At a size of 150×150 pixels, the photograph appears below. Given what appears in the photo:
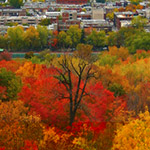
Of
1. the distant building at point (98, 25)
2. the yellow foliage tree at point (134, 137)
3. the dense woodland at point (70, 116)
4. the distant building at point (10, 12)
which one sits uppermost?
the yellow foliage tree at point (134, 137)

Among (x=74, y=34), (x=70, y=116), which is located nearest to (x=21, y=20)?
(x=74, y=34)

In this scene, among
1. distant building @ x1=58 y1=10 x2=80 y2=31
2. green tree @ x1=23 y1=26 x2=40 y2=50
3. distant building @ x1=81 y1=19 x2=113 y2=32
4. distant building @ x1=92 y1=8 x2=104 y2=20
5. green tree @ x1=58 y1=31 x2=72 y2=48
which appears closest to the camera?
green tree @ x1=23 y1=26 x2=40 y2=50

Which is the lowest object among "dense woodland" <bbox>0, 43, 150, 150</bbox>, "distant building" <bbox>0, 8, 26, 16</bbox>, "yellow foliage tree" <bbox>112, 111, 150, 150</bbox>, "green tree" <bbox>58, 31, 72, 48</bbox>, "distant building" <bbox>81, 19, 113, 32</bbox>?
"green tree" <bbox>58, 31, 72, 48</bbox>

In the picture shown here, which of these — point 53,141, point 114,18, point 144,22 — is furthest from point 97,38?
point 53,141

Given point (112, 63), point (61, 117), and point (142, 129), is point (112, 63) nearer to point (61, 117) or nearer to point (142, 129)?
point (61, 117)

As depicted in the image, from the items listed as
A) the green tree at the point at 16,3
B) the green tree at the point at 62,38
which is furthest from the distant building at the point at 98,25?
the green tree at the point at 16,3

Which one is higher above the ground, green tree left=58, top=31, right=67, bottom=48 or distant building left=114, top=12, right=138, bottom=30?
distant building left=114, top=12, right=138, bottom=30

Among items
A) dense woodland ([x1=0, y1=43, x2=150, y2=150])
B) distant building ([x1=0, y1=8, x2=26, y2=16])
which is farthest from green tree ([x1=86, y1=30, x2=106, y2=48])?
distant building ([x1=0, y1=8, x2=26, y2=16])

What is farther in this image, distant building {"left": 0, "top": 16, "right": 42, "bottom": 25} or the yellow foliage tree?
distant building {"left": 0, "top": 16, "right": 42, "bottom": 25}

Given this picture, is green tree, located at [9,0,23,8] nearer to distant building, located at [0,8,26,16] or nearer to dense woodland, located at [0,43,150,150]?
distant building, located at [0,8,26,16]

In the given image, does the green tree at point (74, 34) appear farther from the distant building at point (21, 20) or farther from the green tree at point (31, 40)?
the distant building at point (21, 20)

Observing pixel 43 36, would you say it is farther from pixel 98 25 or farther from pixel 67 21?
pixel 98 25
